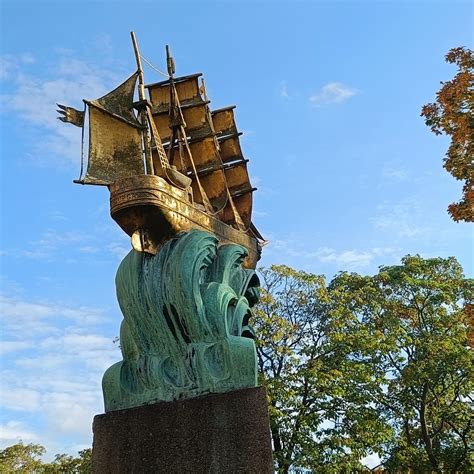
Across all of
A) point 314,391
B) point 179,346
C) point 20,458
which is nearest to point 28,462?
point 20,458

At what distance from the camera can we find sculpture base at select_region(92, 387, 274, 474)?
5.91 meters

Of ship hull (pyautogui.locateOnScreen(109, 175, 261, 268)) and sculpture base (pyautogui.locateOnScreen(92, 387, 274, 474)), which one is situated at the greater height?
ship hull (pyautogui.locateOnScreen(109, 175, 261, 268))

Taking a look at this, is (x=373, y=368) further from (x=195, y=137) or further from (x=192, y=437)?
A: (x=192, y=437)

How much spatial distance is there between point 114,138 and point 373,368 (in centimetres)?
1262

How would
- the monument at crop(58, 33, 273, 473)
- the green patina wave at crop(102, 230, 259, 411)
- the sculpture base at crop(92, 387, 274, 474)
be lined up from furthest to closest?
the green patina wave at crop(102, 230, 259, 411) < the monument at crop(58, 33, 273, 473) < the sculpture base at crop(92, 387, 274, 474)

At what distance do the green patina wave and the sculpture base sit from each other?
0.18m

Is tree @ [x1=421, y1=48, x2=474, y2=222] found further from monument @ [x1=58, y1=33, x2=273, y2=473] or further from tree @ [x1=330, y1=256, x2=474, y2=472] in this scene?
tree @ [x1=330, y1=256, x2=474, y2=472]

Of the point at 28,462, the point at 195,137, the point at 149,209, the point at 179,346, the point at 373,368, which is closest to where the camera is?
the point at 179,346

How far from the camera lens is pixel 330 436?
17.2 meters

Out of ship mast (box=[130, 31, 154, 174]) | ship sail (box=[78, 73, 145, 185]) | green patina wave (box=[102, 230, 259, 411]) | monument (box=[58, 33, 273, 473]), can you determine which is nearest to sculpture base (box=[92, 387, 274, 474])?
monument (box=[58, 33, 273, 473])

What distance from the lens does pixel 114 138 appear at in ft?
31.8

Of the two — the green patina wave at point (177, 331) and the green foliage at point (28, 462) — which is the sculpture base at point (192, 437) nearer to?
the green patina wave at point (177, 331)

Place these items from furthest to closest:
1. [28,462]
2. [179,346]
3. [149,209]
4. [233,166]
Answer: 1. [28,462]
2. [233,166]
3. [149,209]
4. [179,346]

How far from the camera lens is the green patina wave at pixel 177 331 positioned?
21.3ft
